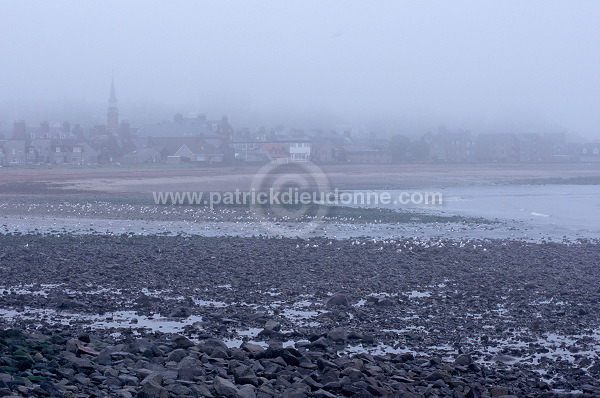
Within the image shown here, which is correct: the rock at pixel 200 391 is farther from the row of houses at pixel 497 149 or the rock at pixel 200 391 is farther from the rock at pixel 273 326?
the row of houses at pixel 497 149

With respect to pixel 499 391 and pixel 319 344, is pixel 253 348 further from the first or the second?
pixel 499 391

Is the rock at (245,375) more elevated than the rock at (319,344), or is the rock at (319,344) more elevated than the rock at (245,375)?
the rock at (245,375)

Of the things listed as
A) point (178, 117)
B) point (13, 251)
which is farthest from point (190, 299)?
point (178, 117)

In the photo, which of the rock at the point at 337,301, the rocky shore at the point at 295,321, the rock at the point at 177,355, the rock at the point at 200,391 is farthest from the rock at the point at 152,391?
the rock at the point at 337,301

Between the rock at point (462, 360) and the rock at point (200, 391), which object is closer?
the rock at point (200, 391)

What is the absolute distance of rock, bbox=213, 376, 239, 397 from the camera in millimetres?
7480

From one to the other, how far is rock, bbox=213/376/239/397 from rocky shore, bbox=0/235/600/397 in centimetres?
1

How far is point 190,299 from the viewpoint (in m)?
12.7

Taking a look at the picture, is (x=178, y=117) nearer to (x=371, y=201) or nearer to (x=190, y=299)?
(x=371, y=201)

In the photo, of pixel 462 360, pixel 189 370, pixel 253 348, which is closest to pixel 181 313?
pixel 253 348

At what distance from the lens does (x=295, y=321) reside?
11.4 m

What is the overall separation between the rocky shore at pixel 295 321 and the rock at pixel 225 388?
0.6 inches

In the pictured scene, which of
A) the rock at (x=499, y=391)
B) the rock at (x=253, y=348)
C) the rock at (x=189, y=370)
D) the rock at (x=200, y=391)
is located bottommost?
the rock at (x=499, y=391)

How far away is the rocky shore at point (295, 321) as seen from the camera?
803cm
